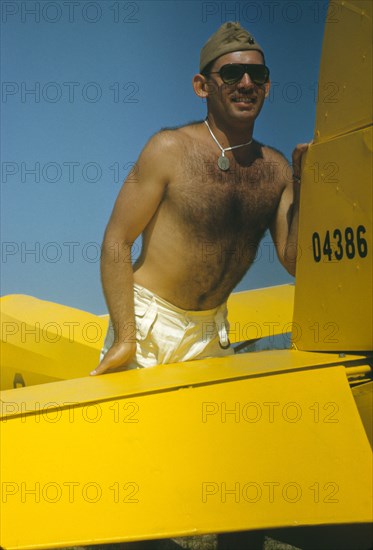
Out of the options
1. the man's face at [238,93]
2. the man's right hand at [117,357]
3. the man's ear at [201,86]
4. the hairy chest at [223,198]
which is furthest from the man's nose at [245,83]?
the man's right hand at [117,357]

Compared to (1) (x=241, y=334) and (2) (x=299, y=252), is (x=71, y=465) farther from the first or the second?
(1) (x=241, y=334)

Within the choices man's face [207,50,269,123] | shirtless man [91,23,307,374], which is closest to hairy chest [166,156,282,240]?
shirtless man [91,23,307,374]

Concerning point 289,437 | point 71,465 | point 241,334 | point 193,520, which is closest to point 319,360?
point 289,437

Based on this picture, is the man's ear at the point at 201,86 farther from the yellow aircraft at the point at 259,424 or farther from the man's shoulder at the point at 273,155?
the yellow aircraft at the point at 259,424

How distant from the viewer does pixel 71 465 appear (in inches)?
52.4

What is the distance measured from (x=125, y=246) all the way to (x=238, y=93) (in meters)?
0.57

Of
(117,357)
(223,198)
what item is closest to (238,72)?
(223,198)

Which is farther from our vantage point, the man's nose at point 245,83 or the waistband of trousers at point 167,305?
the waistband of trousers at point 167,305

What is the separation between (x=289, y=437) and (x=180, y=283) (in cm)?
82

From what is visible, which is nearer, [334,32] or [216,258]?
[334,32]

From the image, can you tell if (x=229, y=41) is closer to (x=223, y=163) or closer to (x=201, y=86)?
(x=201, y=86)

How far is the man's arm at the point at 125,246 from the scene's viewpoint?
6.68 ft

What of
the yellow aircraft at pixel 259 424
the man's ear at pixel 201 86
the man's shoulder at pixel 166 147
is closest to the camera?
the yellow aircraft at pixel 259 424

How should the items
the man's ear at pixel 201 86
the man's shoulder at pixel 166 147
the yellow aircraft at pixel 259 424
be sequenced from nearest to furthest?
the yellow aircraft at pixel 259 424, the man's shoulder at pixel 166 147, the man's ear at pixel 201 86
